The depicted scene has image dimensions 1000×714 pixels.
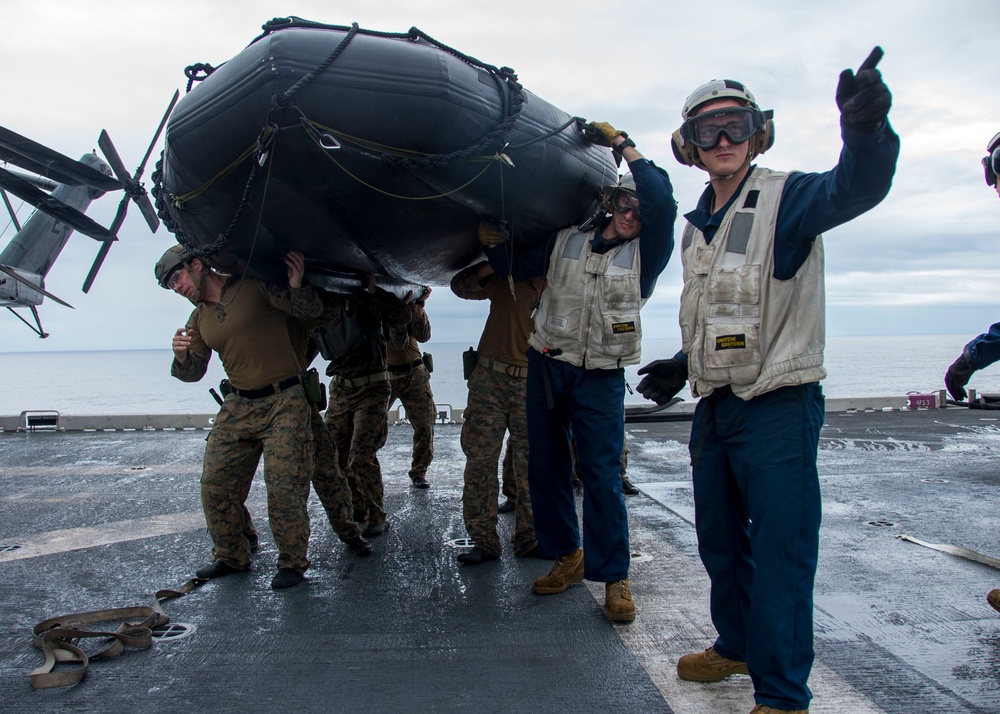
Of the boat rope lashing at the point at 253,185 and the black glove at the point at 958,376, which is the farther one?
the black glove at the point at 958,376

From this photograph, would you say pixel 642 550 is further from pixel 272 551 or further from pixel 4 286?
pixel 4 286

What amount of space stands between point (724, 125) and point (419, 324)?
347cm

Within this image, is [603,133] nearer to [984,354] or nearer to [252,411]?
[984,354]

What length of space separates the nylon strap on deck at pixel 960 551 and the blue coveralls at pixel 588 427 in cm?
181

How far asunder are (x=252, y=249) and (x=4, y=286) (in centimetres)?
1461

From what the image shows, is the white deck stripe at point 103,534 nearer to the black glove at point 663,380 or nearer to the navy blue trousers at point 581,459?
the navy blue trousers at point 581,459

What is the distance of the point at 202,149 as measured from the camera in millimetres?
2693

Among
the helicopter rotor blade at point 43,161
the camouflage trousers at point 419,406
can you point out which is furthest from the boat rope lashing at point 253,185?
the helicopter rotor blade at point 43,161

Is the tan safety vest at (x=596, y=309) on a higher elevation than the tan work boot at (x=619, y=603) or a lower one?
higher

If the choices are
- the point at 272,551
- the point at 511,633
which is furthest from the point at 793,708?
the point at 272,551

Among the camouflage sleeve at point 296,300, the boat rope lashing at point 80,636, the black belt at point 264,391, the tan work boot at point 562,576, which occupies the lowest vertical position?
the boat rope lashing at point 80,636

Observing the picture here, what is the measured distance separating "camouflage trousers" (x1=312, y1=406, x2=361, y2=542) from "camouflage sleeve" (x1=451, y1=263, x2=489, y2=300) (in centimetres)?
108

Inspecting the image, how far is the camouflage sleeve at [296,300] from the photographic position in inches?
142

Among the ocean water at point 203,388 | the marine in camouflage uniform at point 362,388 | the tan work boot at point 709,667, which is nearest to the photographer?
the tan work boot at point 709,667
